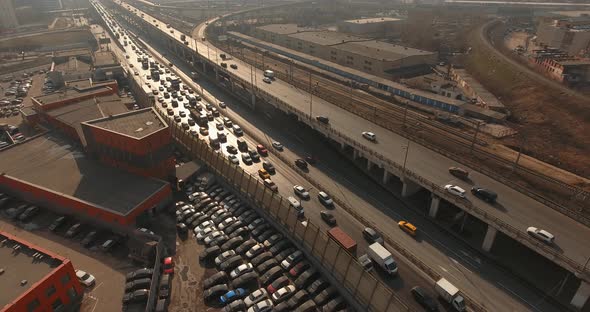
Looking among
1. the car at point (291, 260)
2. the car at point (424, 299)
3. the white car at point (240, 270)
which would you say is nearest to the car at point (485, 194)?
the car at point (424, 299)

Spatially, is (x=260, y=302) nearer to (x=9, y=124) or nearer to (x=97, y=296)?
(x=97, y=296)

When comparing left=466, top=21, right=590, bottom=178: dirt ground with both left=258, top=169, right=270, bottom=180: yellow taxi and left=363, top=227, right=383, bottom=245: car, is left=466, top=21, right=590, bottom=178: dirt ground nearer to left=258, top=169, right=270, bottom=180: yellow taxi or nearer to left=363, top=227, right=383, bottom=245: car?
left=363, top=227, right=383, bottom=245: car

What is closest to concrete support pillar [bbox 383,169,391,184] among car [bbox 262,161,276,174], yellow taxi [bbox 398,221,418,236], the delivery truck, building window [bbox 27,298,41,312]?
yellow taxi [bbox 398,221,418,236]

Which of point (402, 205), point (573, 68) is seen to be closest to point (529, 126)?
point (573, 68)

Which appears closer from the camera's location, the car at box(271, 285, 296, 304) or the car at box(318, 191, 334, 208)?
the car at box(271, 285, 296, 304)

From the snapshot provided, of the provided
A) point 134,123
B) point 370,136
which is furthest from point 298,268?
point 134,123
